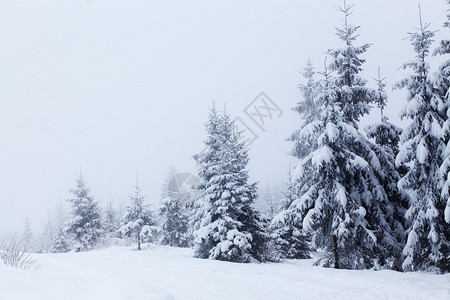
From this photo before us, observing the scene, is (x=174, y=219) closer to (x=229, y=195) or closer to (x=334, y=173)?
(x=229, y=195)

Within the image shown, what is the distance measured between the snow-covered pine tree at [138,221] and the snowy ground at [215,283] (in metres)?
16.3

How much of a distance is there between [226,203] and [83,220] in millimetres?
20541

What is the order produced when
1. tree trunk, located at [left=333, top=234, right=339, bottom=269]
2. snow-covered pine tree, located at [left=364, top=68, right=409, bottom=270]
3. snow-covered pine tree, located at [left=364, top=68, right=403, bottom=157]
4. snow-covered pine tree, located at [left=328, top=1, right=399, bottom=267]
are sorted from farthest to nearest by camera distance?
snow-covered pine tree, located at [left=364, top=68, right=403, bottom=157] → snow-covered pine tree, located at [left=364, top=68, right=409, bottom=270] → snow-covered pine tree, located at [left=328, top=1, right=399, bottom=267] → tree trunk, located at [left=333, top=234, right=339, bottom=269]

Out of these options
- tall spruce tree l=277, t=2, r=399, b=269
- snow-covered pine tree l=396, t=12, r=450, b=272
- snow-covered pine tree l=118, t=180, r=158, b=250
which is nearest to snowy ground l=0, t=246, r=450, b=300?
snow-covered pine tree l=396, t=12, r=450, b=272

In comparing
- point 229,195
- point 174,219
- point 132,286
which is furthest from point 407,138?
point 174,219

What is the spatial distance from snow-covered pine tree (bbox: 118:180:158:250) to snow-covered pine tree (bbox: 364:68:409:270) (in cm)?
2139

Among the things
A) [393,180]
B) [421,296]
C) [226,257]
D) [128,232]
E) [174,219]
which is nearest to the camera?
[421,296]

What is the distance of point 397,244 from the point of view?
14.2m

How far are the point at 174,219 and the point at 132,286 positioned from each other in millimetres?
27286

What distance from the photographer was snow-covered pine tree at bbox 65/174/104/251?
32594 millimetres

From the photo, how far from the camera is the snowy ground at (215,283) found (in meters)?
5.95

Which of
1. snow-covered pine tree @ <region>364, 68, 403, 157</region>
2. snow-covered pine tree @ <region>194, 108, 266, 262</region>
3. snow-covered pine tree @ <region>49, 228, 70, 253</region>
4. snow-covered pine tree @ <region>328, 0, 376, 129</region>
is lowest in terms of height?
snow-covered pine tree @ <region>49, 228, 70, 253</region>

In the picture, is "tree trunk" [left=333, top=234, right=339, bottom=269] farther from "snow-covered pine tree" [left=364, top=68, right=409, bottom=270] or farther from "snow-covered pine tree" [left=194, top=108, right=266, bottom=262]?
"snow-covered pine tree" [left=194, top=108, right=266, bottom=262]

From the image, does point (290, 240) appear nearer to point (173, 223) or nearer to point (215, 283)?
point (173, 223)
